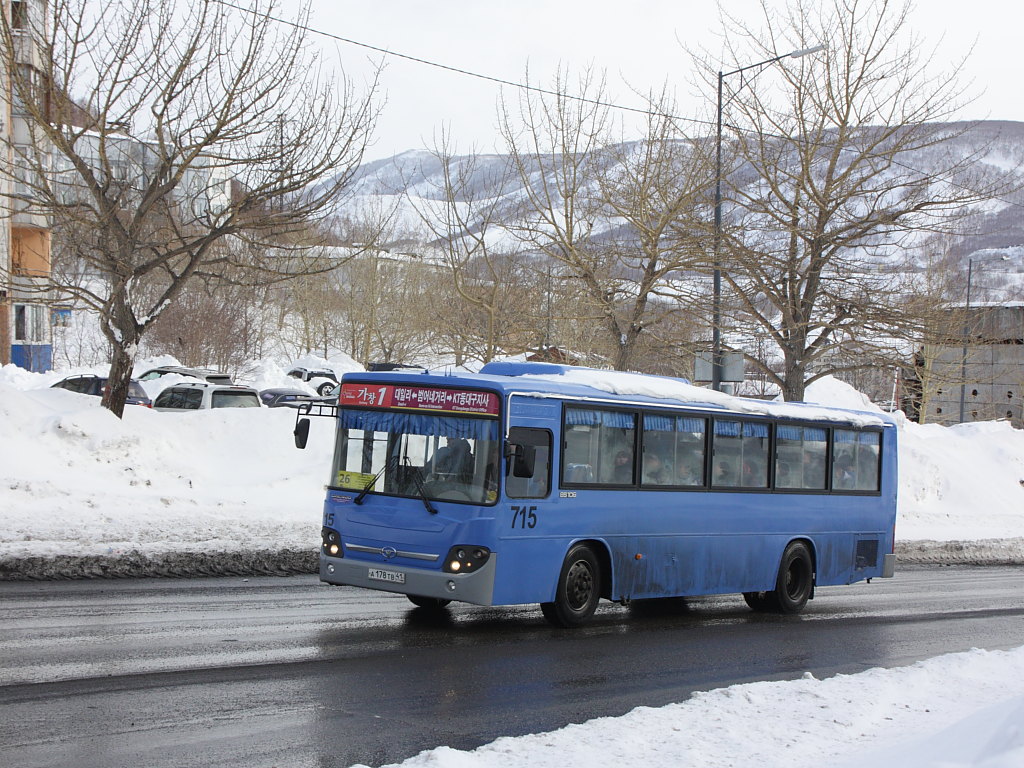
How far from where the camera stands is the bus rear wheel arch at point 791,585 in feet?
49.1

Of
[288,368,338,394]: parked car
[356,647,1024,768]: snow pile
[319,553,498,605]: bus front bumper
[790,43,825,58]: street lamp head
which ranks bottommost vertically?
[356,647,1024,768]: snow pile

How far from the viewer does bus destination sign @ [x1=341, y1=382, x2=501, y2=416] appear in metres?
11.3

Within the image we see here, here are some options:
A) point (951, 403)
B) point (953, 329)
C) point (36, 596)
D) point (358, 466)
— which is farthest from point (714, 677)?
point (951, 403)

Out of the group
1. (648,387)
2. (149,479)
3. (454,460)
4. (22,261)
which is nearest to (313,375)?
(22,261)

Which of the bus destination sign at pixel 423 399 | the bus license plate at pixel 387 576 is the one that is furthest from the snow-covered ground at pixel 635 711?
the bus destination sign at pixel 423 399

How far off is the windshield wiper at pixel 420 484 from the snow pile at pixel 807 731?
3.57m

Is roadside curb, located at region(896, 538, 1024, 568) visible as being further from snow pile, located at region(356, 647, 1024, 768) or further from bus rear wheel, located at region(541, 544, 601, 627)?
snow pile, located at region(356, 647, 1024, 768)

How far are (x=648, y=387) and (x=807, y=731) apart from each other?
6210 mm

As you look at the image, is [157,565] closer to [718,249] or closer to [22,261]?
[718,249]

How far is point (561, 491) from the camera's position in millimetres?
11758

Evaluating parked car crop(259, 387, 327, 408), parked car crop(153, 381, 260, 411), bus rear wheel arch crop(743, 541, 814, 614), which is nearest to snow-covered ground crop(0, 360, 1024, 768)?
bus rear wheel arch crop(743, 541, 814, 614)

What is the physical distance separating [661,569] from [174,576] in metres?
6.01

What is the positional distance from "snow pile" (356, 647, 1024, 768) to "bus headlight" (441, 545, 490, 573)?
119 inches

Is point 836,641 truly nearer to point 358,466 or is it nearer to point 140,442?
point 358,466
